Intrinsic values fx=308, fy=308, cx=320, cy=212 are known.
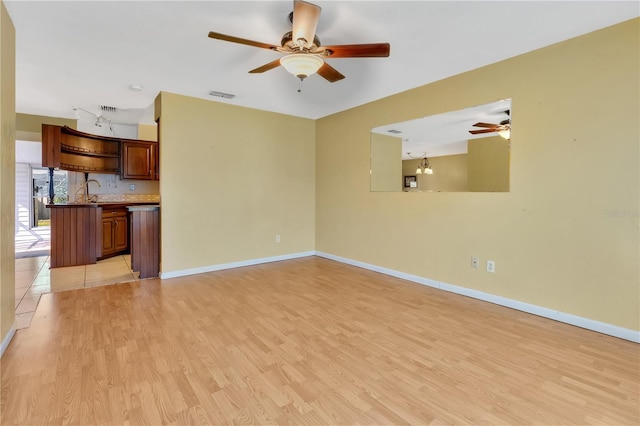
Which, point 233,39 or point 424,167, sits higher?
point 233,39

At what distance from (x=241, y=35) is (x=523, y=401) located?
3.35 m

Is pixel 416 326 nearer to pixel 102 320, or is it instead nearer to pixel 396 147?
pixel 396 147

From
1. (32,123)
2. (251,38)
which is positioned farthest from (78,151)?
(251,38)

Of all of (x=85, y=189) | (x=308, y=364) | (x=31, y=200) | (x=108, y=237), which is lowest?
(x=308, y=364)

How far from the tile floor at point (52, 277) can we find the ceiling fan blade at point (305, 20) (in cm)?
338

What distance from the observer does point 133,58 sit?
315 cm

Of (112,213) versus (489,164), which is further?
(112,213)

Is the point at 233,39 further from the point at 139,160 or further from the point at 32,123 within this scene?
the point at 32,123

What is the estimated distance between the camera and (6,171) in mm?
2307

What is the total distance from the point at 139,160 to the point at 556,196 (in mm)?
6721

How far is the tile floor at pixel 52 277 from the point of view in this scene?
10.7 feet

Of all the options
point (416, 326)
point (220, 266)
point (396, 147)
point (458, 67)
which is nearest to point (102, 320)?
point (220, 266)

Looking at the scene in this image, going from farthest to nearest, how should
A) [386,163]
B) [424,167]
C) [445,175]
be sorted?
1. [386,163]
2. [424,167]
3. [445,175]

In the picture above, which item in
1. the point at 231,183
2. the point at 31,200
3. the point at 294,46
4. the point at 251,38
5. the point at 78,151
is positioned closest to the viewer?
the point at 294,46
